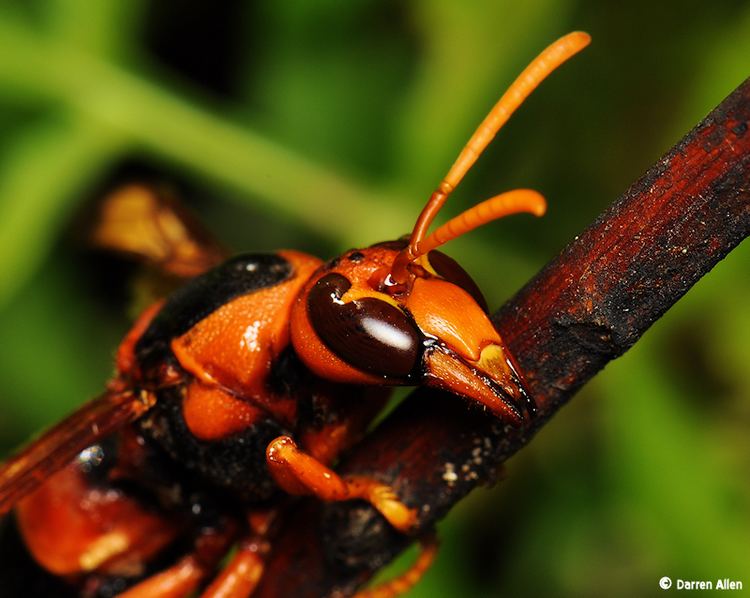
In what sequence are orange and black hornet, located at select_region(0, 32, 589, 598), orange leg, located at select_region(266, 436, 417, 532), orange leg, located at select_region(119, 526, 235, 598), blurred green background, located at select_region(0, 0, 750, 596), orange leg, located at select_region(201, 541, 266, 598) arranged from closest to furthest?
orange and black hornet, located at select_region(0, 32, 589, 598)
orange leg, located at select_region(266, 436, 417, 532)
orange leg, located at select_region(201, 541, 266, 598)
orange leg, located at select_region(119, 526, 235, 598)
blurred green background, located at select_region(0, 0, 750, 596)

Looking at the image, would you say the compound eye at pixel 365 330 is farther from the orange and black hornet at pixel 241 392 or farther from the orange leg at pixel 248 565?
the orange leg at pixel 248 565

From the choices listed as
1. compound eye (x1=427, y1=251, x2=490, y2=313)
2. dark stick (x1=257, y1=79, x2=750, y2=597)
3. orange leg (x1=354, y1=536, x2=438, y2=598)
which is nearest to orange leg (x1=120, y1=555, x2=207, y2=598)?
orange leg (x1=354, y1=536, x2=438, y2=598)

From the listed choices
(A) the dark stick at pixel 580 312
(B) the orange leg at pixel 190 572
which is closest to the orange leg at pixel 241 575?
(B) the orange leg at pixel 190 572

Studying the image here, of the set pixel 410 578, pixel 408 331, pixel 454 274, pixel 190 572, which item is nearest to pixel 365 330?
pixel 408 331

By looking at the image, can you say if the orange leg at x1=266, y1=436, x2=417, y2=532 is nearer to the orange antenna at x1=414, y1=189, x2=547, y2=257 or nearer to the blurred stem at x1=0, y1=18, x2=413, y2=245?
A: the orange antenna at x1=414, y1=189, x2=547, y2=257

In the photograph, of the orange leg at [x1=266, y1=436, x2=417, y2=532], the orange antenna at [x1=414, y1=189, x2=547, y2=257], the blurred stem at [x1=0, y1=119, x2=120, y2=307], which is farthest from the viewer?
the blurred stem at [x1=0, y1=119, x2=120, y2=307]

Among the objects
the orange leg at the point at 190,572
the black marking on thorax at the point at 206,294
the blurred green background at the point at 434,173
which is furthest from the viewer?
the blurred green background at the point at 434,173
